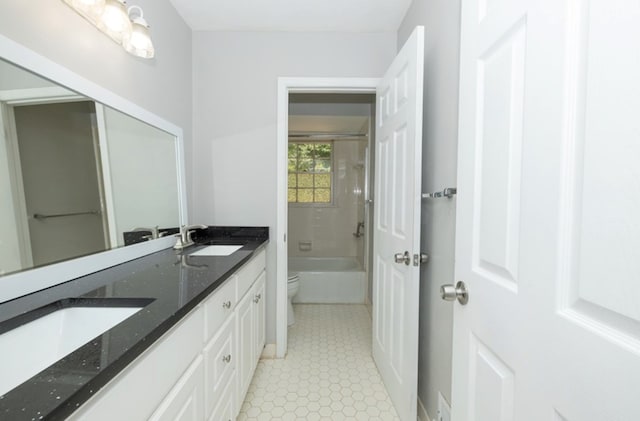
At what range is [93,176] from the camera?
1233mm

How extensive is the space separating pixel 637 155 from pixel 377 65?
1.95 m

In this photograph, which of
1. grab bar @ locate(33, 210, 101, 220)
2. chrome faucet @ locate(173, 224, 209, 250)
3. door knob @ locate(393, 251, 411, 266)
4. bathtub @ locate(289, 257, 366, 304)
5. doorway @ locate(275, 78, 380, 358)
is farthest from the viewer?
bathtub @ locate(289, 257, 366, 304)

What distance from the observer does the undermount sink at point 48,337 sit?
2.32 ft

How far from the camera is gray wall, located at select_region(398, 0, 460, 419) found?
4.20 ft

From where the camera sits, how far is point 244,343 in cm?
155

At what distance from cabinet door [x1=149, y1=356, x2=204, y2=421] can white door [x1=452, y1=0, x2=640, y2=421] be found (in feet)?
2.63

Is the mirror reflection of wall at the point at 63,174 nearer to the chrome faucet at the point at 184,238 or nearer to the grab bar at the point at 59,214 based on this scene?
the grab bar at the point at 59,214

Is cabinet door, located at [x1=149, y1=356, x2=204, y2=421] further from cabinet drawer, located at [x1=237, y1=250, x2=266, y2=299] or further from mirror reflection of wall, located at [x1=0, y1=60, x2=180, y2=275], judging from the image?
mirror reflection of wall, located at [x1=0, y1=60, x2=180, y2=275]

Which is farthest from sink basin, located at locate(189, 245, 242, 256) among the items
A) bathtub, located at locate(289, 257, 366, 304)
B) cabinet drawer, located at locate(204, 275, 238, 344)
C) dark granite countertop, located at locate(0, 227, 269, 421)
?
bathtub, located at locate(289, 257, 366, 304)

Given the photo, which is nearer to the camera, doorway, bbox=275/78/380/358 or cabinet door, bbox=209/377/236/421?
cabinet door, bbox=209/377/236/421

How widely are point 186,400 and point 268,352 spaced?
1.38 meters

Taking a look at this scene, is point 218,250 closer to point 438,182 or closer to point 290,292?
point 290,292

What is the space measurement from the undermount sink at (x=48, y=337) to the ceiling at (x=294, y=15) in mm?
1827

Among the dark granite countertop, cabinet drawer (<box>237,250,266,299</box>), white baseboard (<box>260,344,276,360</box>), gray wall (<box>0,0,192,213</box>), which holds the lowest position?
white baseboard (<box>260,344,276,360</box>)
